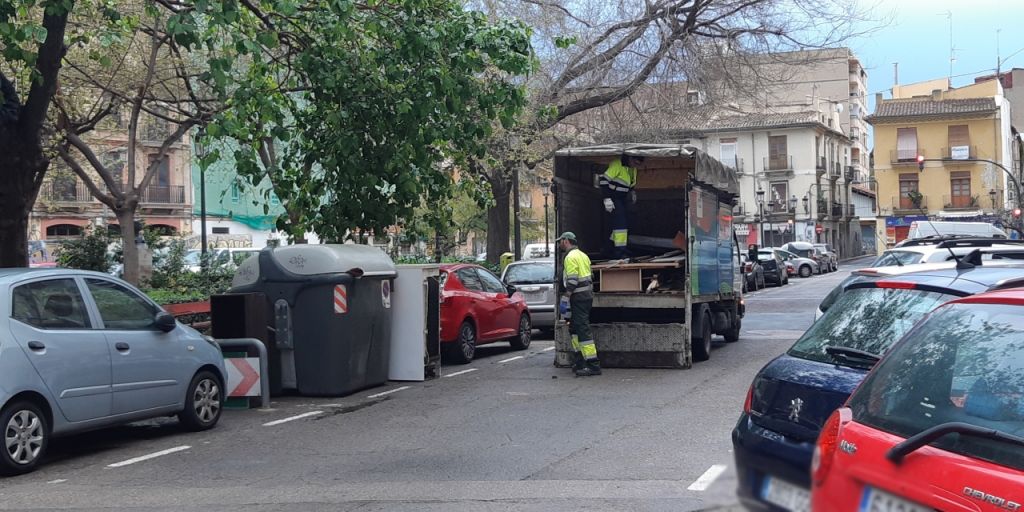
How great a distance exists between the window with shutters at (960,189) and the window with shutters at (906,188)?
224cm

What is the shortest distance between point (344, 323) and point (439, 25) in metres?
3.67

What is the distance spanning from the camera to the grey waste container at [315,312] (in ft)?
39.3

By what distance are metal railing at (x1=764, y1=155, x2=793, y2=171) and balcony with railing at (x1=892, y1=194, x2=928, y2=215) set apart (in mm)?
7267

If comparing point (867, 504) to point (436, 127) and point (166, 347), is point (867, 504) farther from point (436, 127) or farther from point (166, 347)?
point (436, 127)

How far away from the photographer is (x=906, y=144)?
67625mm

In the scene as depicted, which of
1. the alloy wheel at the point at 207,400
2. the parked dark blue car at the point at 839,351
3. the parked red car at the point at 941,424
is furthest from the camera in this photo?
the alloy wheel at the point at 207,400

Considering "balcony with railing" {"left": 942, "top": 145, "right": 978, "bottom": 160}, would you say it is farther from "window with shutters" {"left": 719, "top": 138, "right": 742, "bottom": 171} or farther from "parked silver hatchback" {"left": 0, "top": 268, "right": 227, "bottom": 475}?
"parked silver hatchback" {"left": 0, "top": 268, "right": 227, "bottom": 475}

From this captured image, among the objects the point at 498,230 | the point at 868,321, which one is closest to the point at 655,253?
the point at 868,321

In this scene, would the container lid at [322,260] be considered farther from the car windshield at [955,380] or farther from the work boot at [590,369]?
the car windshield at [955,380]

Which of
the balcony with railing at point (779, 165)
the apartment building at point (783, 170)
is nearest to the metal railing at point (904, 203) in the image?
the apartment building at point (783, 170)

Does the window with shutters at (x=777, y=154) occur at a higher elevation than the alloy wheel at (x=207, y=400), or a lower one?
higher

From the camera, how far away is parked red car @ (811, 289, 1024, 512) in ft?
8.95

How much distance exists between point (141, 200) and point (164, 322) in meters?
36.4

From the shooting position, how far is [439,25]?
12.0 m
